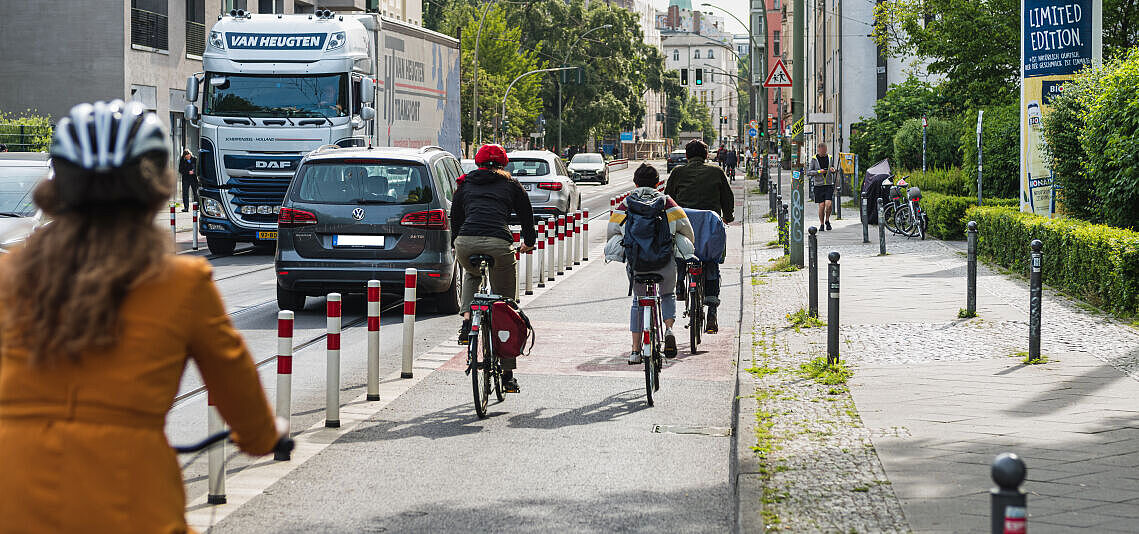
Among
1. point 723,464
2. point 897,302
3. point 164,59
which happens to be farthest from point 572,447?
point 164,59

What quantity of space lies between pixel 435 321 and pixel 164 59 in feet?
90.6

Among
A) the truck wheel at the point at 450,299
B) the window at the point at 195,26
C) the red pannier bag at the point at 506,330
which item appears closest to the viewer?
the red pannier bag at the point at 506,330

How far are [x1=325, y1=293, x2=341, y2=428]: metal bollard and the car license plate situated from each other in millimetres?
→ 5201

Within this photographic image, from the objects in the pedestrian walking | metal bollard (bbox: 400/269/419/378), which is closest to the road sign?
the pedestrian walking

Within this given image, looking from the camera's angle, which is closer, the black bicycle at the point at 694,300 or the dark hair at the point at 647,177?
the dark hair at the point at 647,177

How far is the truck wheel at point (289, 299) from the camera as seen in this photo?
1331 centimetres

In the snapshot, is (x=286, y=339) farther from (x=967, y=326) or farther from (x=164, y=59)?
(x=164, y=59)

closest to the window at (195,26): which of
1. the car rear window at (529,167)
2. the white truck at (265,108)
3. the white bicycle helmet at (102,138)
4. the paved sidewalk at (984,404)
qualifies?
Answer: the car rear window at (529,167)

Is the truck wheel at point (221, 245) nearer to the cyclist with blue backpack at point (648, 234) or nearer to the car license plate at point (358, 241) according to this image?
the car license plate at point (358, 241)

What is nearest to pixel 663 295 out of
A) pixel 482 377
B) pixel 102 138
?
pixel 482 377

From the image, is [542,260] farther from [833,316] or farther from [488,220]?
[488,220]

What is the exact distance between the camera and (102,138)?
2494 millimetres

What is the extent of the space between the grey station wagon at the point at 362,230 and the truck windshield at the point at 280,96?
811 centimetres

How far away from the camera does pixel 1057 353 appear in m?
10.1
